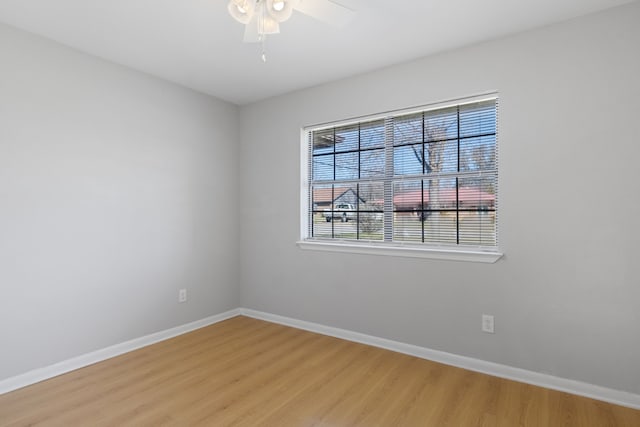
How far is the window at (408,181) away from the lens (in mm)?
2727

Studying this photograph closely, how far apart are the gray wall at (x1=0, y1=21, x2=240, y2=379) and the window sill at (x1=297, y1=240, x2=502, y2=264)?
4.06 ft

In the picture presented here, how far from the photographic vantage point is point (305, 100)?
3.57m

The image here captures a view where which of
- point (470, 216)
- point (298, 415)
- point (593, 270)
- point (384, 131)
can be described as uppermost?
point (384, 131)

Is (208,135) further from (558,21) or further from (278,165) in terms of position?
(558,21)

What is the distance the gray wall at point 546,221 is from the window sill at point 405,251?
7cm

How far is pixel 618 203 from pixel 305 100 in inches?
108

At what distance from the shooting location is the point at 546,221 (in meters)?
2.38

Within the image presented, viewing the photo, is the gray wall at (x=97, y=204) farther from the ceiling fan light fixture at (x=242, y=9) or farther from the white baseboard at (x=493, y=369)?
the ceiling fan light fixture at (x=242, y=9)

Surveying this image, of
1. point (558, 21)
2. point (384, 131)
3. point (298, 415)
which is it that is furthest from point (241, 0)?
point (298, 415)

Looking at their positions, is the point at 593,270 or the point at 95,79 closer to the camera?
the point at 593,270

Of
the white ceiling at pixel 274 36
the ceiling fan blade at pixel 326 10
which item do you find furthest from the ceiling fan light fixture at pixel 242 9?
the white ceiling at pixel 274 36

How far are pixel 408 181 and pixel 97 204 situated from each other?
2.66 metres

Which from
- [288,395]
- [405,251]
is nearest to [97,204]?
[288,395]

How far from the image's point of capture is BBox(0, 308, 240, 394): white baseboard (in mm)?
2354
